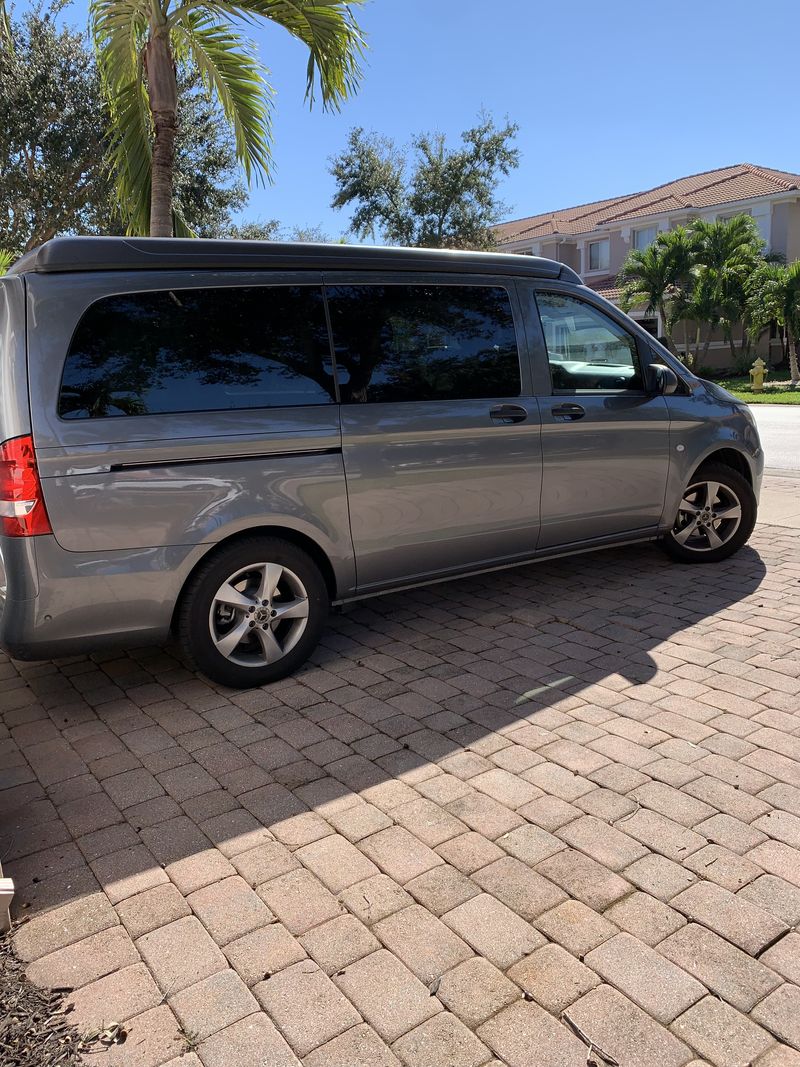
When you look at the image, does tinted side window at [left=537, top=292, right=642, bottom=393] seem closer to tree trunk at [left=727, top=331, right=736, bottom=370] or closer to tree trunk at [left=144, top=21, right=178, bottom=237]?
tree trunk at [left=144, top=21, right=178, bottom=237]

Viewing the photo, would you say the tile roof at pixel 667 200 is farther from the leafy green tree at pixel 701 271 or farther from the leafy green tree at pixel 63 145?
the leafy green tree at pixel 63 145

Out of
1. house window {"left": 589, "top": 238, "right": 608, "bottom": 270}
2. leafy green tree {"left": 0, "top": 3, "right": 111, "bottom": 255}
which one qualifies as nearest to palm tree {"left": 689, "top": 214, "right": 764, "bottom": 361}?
house window {"left": 589, "top": 238, "right": 608, "bottom": 270}

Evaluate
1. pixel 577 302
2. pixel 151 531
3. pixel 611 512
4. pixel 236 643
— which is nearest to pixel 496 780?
pixel 236 643

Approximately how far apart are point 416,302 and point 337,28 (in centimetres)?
386

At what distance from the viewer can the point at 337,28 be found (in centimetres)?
682

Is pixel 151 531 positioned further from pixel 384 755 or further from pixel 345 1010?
pixel 345 1010

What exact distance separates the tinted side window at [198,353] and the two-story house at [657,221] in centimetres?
3463

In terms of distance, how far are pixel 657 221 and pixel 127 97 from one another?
35906mm

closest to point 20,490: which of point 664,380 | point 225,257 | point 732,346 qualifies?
point 225,257

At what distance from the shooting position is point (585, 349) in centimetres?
514

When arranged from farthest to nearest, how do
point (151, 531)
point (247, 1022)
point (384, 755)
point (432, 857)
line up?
point (151, 531) → point (384, 755) → point (432, 857) → point (247, 1022)

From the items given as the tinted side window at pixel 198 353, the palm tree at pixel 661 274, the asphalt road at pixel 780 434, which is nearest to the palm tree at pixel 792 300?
the palm tree at pixel 661 274

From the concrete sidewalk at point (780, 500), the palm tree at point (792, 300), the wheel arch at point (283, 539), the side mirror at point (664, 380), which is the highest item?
the palm tree at point (792, 300)

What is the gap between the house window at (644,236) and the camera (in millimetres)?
39719
